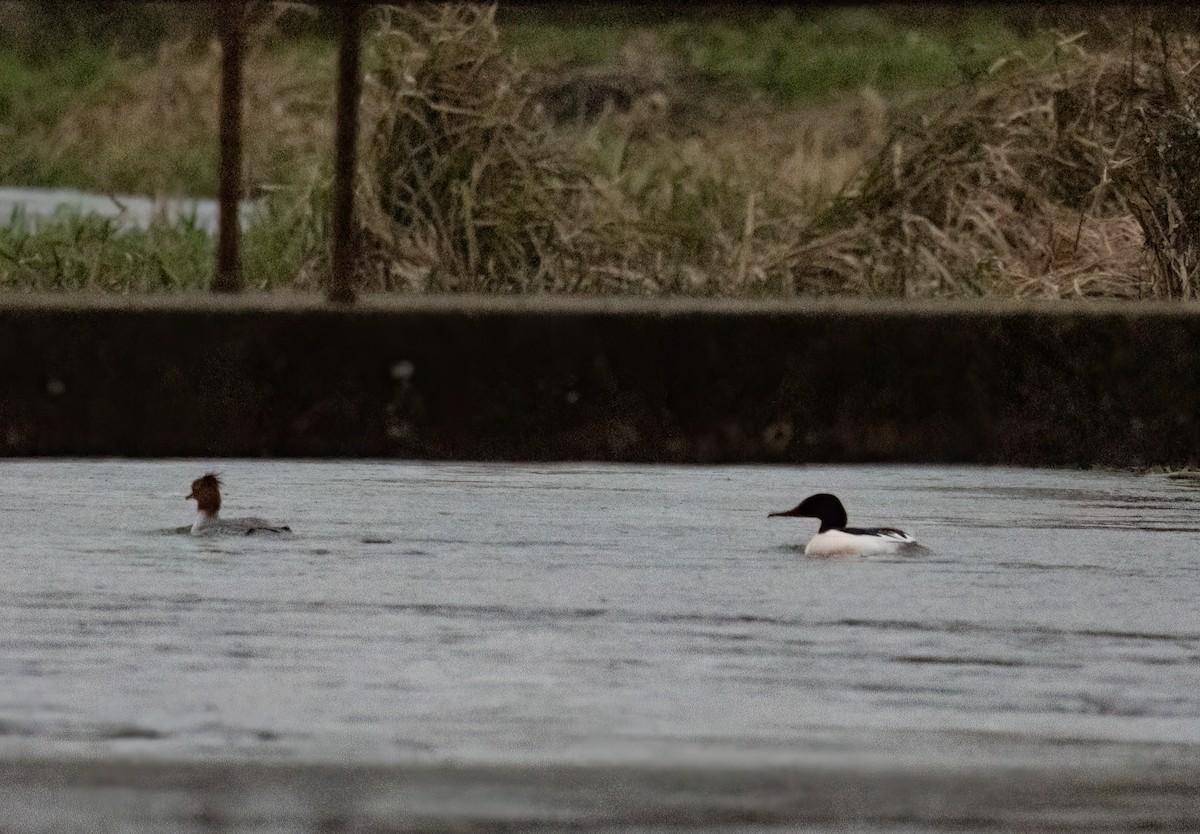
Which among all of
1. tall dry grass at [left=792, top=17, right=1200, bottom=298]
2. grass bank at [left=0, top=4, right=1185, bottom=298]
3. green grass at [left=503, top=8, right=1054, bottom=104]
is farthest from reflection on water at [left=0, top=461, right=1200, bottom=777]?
green grass at [left=503, top=8, right=1054, bottom=104]

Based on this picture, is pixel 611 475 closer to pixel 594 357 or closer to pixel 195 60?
pixel 594 357

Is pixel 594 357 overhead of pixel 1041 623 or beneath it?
overhead

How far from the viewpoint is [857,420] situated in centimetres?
718

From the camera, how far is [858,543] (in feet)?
20.2

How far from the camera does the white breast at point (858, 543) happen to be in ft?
20.2

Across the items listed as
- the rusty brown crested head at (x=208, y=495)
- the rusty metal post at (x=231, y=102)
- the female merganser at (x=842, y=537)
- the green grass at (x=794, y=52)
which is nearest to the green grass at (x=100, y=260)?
the rusty metal post at (x=231, y=102)

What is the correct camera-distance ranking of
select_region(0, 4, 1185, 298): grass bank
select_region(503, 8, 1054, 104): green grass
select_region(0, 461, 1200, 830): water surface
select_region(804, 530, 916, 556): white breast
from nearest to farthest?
select_region(0, 461, 1200, 830): water surface, select_region(804, 530, 916, 556): white breast, select_region(0, 4, 1185, 298): grass bank, select_region(503, 8, 1054, 104): green grass

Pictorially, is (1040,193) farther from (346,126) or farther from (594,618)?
(594,618)

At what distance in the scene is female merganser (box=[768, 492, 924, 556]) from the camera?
615 cm

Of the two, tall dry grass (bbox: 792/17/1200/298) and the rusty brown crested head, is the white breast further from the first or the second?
tall dry grass (bbox: 792/17/1200/298)

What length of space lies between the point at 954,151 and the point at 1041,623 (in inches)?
185

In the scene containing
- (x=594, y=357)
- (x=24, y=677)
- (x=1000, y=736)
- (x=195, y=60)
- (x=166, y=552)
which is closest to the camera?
(x=1000, y=736)

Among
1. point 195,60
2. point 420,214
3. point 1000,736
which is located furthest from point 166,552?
point 195,60

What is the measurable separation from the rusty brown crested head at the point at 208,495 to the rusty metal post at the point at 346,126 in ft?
3.16
